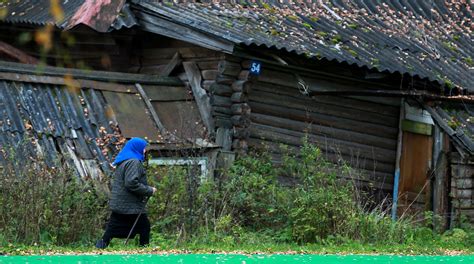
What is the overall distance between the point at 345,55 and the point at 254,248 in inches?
191

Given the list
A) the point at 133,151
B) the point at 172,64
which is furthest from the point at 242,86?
the point at 133,151

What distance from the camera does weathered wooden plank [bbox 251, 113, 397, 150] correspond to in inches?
703

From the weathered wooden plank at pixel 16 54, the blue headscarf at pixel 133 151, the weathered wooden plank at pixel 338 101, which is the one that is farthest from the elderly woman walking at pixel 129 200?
the weathered wooden plank at pixel 16 54

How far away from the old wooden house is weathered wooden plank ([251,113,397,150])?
2 centimetres

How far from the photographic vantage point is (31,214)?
1338cm

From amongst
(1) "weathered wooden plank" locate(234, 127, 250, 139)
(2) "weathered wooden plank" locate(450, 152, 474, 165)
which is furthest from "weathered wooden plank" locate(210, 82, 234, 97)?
(2) "weathered wooden plank" locate(450, 152, 474, 165)

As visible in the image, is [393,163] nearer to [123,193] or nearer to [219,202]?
[219,202]

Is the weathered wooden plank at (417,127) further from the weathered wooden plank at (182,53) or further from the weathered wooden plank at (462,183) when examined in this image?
the weathered wooden plank at (182,53)

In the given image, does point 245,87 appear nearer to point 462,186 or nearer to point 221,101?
point 221,101

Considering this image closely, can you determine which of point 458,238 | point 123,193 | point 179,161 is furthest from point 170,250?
point 458,238

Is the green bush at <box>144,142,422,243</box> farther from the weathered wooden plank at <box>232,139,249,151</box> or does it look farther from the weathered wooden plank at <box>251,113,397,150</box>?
the weathered wooden plank at <box>251,113,397,150</box>

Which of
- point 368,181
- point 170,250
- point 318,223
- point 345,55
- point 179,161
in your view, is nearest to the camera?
point 170,250

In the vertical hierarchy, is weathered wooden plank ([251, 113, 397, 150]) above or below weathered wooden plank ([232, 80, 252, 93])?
below

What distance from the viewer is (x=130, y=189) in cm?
Result: 1320
